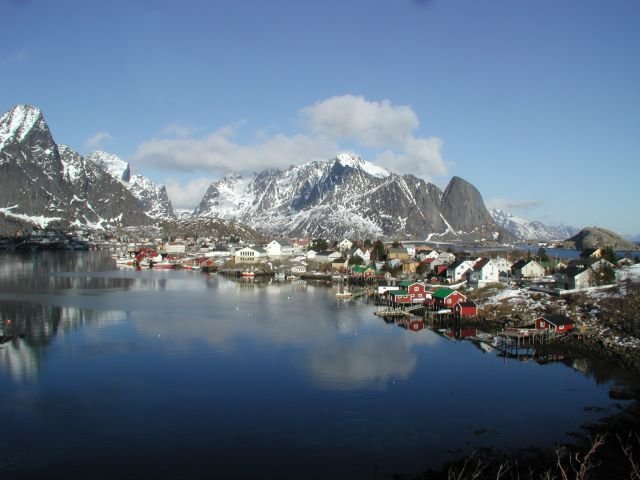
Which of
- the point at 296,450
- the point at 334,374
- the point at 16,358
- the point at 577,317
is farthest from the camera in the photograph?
the point at 577,317

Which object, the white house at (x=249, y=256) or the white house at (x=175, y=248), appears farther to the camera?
the white house at (x=175, y=248)

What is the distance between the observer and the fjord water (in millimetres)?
11117

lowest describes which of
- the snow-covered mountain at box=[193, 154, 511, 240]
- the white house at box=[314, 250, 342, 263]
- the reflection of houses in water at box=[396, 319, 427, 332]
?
the reflection of houses in water at box=[396, 319, 427, 332]

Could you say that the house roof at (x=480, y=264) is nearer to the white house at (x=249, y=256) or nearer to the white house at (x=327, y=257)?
the white house at (x=327, y=257)

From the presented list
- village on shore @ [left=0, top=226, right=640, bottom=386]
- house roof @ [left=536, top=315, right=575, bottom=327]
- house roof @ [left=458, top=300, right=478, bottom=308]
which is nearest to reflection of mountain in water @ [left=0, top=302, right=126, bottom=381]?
village on shore @ [left=0, top=226, right=640, bottom=386]

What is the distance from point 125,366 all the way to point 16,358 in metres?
3.68

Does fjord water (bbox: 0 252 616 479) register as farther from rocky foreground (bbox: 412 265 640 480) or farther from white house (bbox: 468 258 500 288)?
white house (bbox: 468 258 500 288)

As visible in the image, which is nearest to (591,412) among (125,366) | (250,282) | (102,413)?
(102,413)

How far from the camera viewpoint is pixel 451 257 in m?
50.7

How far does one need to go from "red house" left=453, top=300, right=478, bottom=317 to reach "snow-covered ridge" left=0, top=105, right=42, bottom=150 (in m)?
145

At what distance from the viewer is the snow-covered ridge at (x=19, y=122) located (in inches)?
5723

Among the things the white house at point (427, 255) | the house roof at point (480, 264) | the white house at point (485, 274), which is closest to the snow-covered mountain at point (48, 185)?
the white house at point (427, 255)

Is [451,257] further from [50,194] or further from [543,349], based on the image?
[50,194]

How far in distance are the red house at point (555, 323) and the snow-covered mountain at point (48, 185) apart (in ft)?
388
